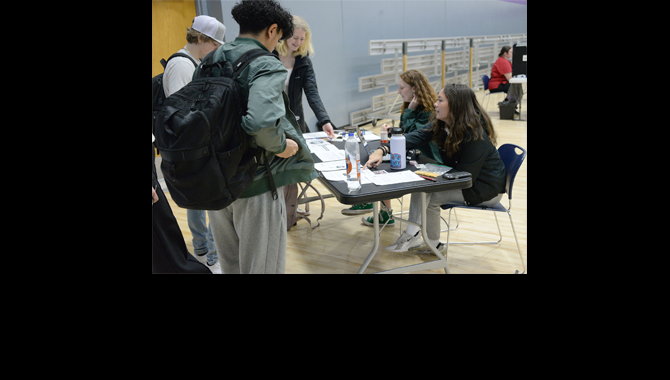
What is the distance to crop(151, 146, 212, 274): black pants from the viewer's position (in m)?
2.25

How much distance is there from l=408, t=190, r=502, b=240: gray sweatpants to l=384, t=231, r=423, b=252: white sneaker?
155 millimetres

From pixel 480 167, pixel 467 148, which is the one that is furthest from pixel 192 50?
pixel 480 167

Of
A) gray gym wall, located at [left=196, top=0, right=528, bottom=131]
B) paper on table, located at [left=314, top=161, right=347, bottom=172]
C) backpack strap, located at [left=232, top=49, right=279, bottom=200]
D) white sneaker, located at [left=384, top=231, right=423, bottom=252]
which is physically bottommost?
white sneaker, located at [left=384, top=231, right=423, bottom=252]

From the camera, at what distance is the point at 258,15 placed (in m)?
1.66

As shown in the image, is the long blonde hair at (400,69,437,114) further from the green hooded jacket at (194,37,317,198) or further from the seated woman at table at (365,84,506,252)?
the green hooded jacket at (194,37,317,198)

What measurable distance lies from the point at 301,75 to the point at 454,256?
5.43ft

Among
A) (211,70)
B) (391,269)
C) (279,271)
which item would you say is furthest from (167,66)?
(391,269)

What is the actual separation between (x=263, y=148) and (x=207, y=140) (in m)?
0.26

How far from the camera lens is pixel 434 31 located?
905cm

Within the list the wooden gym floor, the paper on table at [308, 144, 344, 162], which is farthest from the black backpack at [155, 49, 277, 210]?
the wooden gym floor

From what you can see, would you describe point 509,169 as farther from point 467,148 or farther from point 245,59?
point 245,59

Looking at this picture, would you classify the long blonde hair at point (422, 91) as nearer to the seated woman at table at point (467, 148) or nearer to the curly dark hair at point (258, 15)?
the seated woman at table at point (467, 148)

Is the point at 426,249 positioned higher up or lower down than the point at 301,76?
lower down

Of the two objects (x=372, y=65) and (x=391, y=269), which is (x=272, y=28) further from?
(x=372, y=65)
